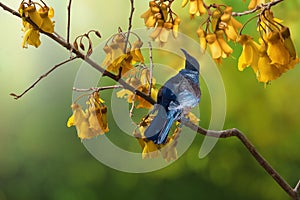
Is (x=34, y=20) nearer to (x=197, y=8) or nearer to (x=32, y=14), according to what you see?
(x=32, y=14)

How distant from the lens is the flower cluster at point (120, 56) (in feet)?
3.17

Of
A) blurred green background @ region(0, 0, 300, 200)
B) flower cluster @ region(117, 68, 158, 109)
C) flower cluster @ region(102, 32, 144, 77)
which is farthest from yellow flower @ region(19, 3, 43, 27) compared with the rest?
blurred green background @ region(0, 0, 300, 200)

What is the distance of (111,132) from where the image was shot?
5.68 feet

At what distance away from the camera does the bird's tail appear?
3.18 ft

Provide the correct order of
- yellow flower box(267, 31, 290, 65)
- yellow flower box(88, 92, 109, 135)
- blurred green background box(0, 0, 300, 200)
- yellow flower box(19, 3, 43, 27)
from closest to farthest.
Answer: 1. yellow flower box(267, 31, 290, 65)
2. yellow flower box(19, 3, 43, 27)
3. yellow flower box(88, 92, 109, 135)
4. blurred green background box(0, 0, 300, 200)

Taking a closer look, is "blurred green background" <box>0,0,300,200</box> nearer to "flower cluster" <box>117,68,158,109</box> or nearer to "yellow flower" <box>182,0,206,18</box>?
"flower cluster" <box>117,68,158,109</box>

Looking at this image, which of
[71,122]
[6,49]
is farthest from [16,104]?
[71,122]

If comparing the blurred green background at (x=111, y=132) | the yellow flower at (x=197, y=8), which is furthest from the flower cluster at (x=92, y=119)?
the blurred green background at (x=111, y=132)

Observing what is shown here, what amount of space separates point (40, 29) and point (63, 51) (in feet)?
2.77

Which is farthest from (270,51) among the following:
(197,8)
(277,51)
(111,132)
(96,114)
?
(111,132)

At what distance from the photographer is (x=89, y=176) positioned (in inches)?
70.2

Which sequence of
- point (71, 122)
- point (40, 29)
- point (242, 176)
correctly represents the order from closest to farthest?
point (40, 29) → point (71, 122) → point (242, 176)

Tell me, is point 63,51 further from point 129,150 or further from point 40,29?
point 40,29

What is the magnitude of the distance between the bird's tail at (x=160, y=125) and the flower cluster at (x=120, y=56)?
4.3 inches
